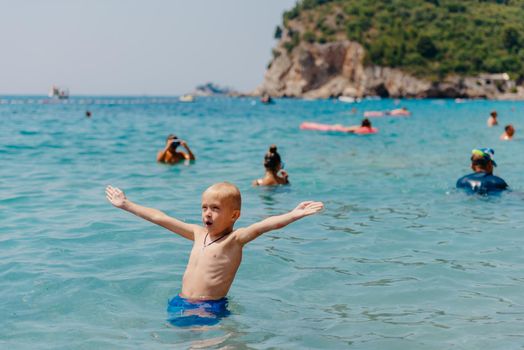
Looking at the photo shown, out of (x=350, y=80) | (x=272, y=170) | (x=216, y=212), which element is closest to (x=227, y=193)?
(x=216, y=212)

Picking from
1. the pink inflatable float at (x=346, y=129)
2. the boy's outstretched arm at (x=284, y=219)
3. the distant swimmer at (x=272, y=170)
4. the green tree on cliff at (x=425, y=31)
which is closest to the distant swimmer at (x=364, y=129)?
the pink inflatable float at (x=346, y=129)

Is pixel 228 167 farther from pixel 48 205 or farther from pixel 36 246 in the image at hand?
pixel 36 246

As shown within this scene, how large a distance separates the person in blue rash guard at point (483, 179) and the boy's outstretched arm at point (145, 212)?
24.2ft

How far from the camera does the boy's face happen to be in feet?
16.1

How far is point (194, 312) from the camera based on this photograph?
200 inches

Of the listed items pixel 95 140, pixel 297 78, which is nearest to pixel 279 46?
pixel 297 78

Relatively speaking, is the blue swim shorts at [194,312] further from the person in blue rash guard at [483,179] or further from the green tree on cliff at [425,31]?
the green tree on cliff at [425,31]

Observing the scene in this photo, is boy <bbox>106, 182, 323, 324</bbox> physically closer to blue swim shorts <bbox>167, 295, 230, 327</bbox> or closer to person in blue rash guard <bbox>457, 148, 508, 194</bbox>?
blue swim shorts <bbox>167, 295, 230, 327</bbox>

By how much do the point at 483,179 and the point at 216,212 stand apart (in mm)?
7634

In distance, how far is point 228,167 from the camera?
16.9 meters

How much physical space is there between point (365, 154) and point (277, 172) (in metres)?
8.11

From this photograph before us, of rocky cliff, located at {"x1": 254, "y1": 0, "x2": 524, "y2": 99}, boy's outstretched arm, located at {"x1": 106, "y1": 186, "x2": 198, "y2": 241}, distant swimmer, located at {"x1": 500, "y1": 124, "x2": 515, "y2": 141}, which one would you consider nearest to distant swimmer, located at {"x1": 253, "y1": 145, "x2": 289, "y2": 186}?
boy's outstretched arm, located at {"x1": 106, "y1": 186, "x2": 198, "y2": 241}

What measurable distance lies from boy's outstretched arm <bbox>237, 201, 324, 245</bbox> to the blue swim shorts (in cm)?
60

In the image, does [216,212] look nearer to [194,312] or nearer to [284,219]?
[284,219]
